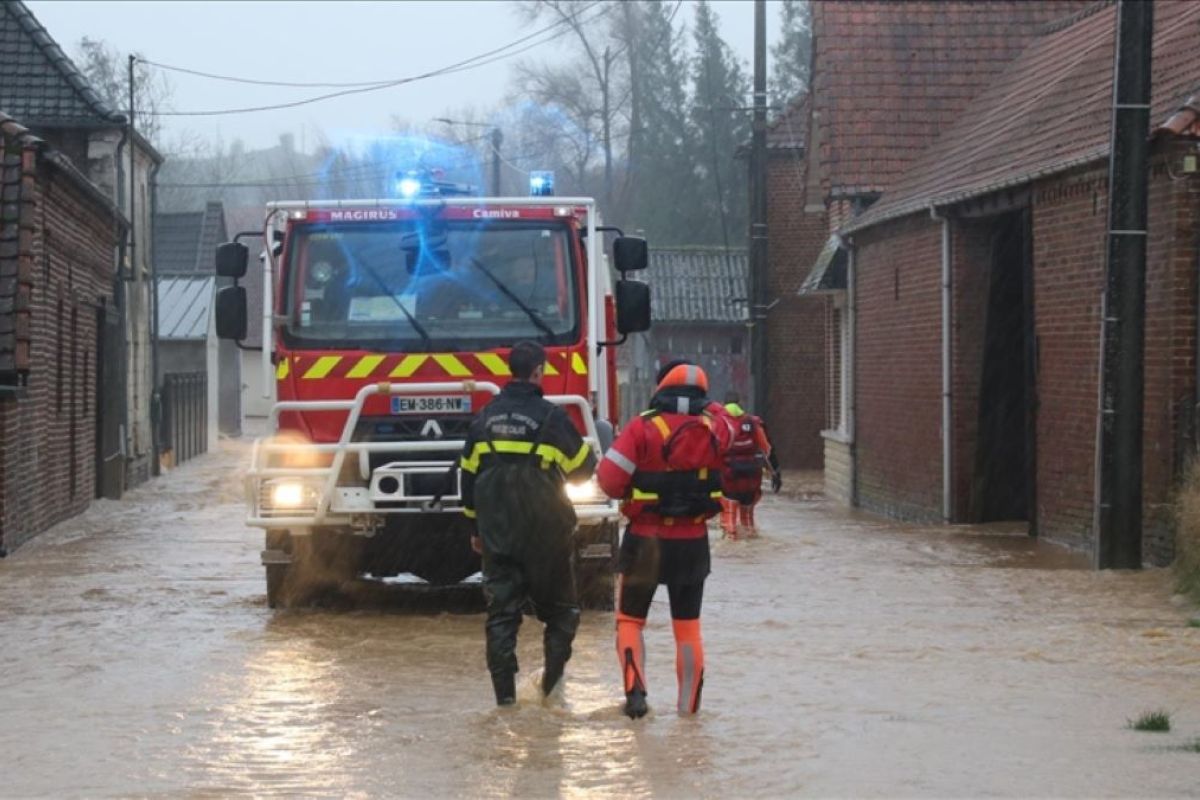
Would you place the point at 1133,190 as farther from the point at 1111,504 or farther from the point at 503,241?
the point at 503,241

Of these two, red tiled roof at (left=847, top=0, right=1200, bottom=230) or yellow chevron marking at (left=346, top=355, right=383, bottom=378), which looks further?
red tiled roof at (left=847, top=0, right=1200, bottom=230)

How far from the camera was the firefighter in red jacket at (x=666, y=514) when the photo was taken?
9.74 meters

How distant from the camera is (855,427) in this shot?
2942 cm

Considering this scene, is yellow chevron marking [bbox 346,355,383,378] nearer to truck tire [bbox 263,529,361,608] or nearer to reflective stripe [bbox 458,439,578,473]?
truck tire [bbox 263,529,361,608]

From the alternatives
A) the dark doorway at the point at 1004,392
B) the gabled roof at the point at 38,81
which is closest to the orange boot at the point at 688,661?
the dark doorway at the point at 1004,392

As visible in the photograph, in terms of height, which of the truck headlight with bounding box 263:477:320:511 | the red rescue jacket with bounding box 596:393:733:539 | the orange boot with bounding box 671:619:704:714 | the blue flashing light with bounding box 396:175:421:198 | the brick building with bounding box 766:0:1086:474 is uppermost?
the brick building with bounding box 766:0:1086:474

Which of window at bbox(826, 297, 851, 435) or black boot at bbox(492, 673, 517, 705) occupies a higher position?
window at bbox(826, 297, 851, 435)

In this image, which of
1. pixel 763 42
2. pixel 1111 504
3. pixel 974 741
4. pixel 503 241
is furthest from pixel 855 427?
pixel 974 741

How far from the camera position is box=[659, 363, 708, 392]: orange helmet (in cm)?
988

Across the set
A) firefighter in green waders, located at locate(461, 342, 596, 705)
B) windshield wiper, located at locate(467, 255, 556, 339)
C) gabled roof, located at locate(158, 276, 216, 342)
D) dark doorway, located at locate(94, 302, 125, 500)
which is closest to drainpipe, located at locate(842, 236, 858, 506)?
dark doorway, located at locate(94, 302, 125, 500)

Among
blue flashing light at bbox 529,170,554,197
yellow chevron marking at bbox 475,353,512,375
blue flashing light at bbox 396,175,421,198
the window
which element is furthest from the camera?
the window

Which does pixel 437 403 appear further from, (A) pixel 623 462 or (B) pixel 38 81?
(B) pixel 38 81

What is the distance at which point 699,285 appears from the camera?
1989 inches

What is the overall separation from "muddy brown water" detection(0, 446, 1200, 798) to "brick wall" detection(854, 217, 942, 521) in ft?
22.7
